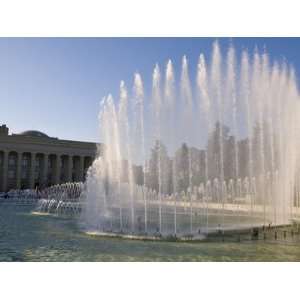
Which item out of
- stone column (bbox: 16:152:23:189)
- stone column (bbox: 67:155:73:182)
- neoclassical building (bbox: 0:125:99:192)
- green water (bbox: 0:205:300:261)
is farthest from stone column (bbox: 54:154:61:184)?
green water (bbox: 0:205:300:261)

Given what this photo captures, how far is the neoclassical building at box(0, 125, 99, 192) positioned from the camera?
59.4m

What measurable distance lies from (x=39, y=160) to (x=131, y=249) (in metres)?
55.4

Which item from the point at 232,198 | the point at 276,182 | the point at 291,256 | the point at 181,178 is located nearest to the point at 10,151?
the point at 181,178

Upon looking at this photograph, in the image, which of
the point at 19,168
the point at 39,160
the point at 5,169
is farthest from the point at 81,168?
the point at 5,169

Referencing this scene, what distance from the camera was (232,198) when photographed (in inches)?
1244

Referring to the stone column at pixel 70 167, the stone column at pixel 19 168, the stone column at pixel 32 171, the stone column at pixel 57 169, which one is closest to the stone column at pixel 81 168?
the stone column at pixel 70 167

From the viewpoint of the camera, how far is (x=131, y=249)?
11984 millimetres

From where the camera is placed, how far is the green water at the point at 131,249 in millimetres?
11117

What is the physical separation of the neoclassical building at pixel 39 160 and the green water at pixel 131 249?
155 ft

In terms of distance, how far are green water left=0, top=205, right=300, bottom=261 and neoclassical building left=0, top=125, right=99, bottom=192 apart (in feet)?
155

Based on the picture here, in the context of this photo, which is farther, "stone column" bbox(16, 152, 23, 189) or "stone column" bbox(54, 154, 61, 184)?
"stone column" bbox(54, 154, 61, 184)

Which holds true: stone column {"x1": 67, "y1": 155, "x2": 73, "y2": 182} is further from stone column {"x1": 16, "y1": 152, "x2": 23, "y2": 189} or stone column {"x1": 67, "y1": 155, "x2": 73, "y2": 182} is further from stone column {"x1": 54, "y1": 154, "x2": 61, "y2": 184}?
stone column {"x1": 16, "y1": 152, "x2": 23, "y2": 189}

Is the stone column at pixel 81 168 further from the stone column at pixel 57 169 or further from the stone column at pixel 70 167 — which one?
the stone column at pixel 57 169
